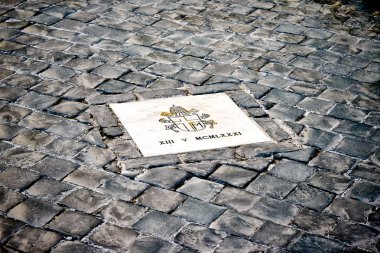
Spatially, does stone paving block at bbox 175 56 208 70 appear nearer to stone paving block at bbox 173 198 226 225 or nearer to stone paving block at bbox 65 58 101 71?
stone paving block at bbox 65 58 101 71

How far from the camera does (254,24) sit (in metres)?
6.54

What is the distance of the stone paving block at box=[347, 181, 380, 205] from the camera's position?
3871mm

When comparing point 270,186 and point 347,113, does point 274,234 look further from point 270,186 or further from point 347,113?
point 347,113

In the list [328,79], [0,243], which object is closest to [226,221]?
[0,243]

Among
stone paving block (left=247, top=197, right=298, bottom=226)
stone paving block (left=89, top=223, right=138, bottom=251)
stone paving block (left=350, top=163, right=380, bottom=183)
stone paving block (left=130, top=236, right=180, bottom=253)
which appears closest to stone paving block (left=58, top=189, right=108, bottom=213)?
stone paving block (left=89, top=223, right=138, bottom=251)

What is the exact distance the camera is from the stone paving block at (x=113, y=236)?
3.35 m

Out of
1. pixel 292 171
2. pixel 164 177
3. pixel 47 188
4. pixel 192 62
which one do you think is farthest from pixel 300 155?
pixel 47 188

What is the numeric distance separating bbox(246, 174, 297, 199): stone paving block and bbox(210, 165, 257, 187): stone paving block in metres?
0.06

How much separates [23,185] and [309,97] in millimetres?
2613

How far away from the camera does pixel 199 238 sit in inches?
136

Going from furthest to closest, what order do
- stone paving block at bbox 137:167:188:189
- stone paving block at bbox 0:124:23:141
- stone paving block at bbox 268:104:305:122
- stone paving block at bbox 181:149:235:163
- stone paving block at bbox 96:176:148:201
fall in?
stone paving block at bbox 268:104:305:122 → stone paving block at bbox 0:124:23:141 → stone paving block at bbox 181:149:235:163 → stone paving block at bbox 137:167:188:189 → stone paving block at bbox 96:176:148:201

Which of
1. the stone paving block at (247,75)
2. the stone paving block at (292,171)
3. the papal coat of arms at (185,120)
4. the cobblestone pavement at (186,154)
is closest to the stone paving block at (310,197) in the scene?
the cobblestone pavement at (186,154)

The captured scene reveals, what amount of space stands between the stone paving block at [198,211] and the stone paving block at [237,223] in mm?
46

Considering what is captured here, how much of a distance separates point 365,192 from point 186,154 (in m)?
1.29
